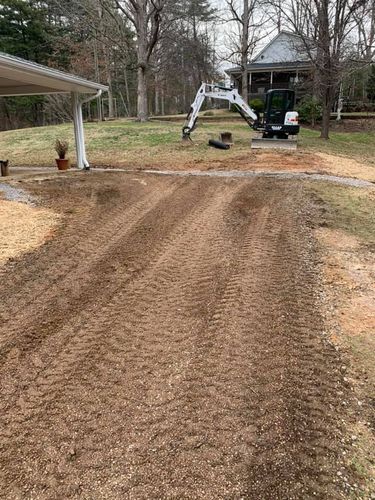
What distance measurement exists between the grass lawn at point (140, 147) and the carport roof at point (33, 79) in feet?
7.73

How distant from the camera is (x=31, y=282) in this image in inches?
173

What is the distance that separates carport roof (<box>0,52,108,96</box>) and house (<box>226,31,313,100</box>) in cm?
2409

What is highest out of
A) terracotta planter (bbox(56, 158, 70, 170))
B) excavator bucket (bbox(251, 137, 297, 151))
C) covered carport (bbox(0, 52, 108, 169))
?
covered carport (bbox(0, 52, 108, 169))

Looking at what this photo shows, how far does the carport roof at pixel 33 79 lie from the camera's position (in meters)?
8.29

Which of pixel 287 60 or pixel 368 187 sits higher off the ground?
pixel 287 60

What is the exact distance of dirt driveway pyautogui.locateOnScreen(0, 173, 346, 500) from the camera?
2.13 meters

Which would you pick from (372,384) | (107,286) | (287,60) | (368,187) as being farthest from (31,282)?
(287,60)

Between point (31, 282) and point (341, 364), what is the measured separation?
3232 mm

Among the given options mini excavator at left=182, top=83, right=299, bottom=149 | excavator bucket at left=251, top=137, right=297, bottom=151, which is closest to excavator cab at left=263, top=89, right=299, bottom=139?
mini excavator at left=182, top=83, right=299, bottom=149

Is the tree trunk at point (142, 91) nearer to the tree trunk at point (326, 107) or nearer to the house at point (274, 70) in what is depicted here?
the tree trunk at point (326, 107)

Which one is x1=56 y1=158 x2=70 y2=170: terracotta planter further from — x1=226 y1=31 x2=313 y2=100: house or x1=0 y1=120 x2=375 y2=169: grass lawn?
x1=226 y1=31 x2=313 y2=100: house

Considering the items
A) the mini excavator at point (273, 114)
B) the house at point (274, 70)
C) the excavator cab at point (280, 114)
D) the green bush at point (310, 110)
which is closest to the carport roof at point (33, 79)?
the mini excavator at point (273, 114)

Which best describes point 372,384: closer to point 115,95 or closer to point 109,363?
point 109,363

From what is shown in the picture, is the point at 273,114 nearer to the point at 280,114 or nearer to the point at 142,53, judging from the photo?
the point at 280,114
